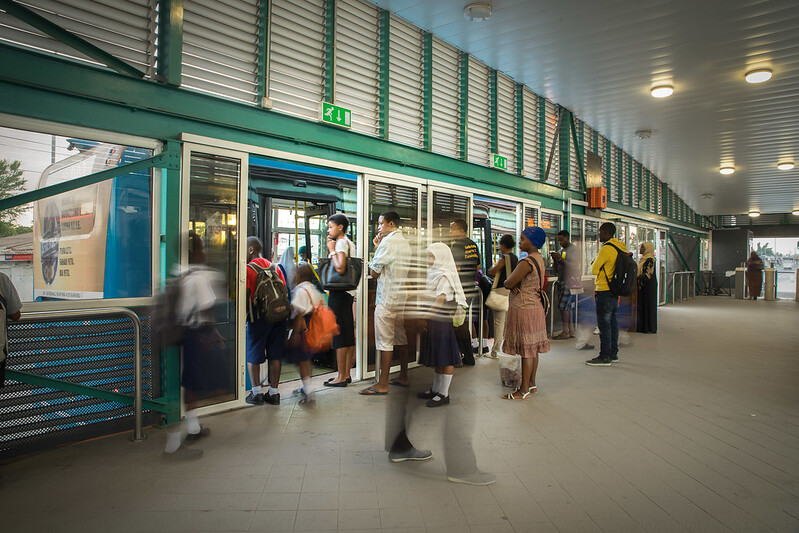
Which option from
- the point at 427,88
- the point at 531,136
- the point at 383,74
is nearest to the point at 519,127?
the point at 531,136

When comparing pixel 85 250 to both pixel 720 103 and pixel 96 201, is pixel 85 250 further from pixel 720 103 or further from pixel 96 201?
pixel 720 103

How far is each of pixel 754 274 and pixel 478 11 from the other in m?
18.4

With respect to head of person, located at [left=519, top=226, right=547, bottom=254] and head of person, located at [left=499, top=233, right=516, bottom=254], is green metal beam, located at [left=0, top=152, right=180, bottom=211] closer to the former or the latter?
head of person, located at [left=519, top=226, right=547, bottom=254]

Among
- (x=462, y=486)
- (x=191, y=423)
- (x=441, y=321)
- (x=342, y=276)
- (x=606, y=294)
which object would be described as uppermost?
(x=342, y=276)

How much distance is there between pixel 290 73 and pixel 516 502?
13.9 ft

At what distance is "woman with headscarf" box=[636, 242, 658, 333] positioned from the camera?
8828 mm

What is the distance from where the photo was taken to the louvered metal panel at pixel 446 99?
637 centimetres

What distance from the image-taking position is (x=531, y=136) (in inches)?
334

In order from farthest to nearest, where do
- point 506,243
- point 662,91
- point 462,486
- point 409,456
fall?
point 662,91
point 506,243
point 409,456
point 462,486

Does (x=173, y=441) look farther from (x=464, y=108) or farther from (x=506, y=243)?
(x=464, y=108)

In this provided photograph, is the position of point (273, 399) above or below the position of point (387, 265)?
below

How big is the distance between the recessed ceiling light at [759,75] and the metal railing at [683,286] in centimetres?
1025

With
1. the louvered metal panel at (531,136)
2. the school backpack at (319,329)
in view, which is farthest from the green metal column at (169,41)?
the louvered metal panel at (531,136)

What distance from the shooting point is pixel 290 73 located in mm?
4574
